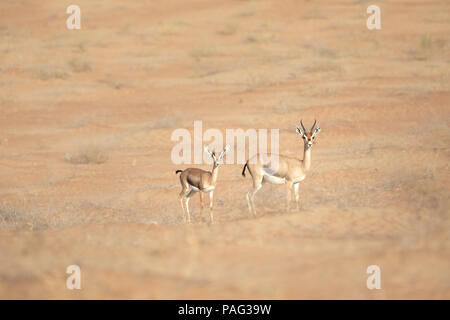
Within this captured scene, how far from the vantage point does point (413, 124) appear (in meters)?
15.7

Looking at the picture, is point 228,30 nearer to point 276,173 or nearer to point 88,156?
point 88,156

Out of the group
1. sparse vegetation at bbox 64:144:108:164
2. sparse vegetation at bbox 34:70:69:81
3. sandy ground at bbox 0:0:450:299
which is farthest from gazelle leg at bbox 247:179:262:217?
sparse vegetation at bbox 34:70:69:81

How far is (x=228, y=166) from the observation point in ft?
43.8

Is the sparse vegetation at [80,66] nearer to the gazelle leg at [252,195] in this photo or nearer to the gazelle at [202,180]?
the gazelle at [202,180]

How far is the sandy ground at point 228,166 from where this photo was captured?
5879mm

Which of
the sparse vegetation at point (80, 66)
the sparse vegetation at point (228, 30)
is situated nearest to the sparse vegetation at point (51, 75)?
the sparse vegetation at point (80, 66)

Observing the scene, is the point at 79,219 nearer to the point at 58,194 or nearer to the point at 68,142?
the point at 58,194

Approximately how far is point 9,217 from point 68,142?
22.9 feet

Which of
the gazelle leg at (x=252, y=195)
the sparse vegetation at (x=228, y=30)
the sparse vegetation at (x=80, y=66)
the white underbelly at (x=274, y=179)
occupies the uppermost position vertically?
the sparse vegetation at (x=228, y=30)

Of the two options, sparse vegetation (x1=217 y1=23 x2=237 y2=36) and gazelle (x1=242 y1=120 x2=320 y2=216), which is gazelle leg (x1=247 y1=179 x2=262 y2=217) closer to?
gazelle (x1=242 y1=120 x2=320 y2=216)

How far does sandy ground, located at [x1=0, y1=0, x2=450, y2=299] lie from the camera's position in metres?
5.88

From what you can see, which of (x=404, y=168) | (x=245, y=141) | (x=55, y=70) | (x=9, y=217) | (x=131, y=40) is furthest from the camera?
(x=131, y=40)

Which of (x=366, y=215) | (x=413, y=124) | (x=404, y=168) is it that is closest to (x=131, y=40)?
(x=413, y=124)

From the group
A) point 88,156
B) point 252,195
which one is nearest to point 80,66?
point 88,156
